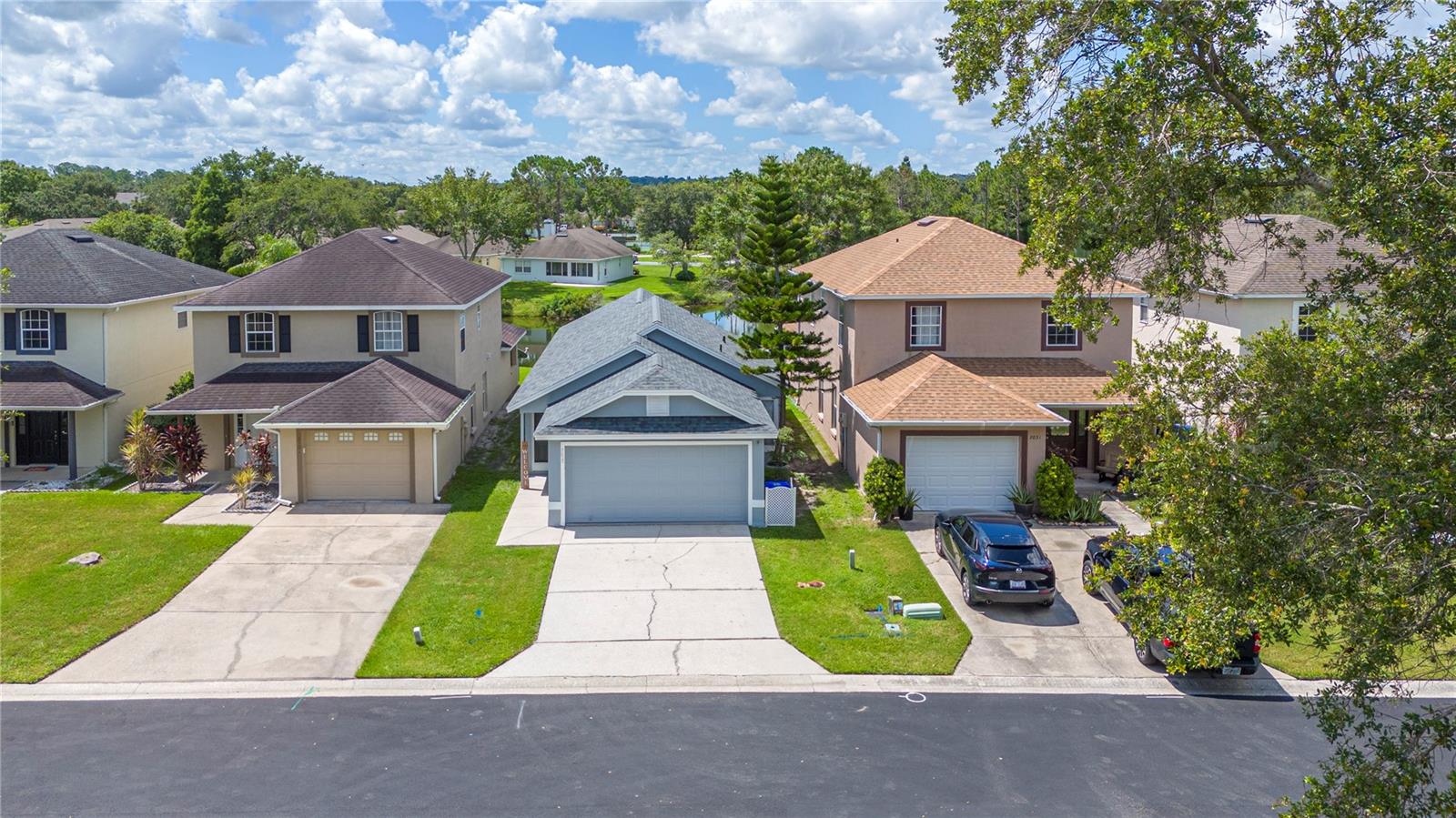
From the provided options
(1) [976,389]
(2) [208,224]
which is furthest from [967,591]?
(2) [208,224]

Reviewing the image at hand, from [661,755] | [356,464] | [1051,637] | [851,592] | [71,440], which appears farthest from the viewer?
[71,440]

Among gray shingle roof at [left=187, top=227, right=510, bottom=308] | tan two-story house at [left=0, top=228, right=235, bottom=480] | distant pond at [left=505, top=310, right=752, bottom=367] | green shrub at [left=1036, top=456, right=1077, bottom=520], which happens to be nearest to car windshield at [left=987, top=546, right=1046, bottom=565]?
green shrub at [left=1036, top=456, right=1077, bottom=520]

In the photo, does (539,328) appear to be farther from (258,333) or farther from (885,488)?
(885,488)

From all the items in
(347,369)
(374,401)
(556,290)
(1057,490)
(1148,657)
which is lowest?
(1148,657)

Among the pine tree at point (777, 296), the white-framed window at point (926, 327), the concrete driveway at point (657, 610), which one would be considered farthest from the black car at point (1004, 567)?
the pine tree at point (777, 296)

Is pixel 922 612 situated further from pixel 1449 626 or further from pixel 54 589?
pixel 54 589

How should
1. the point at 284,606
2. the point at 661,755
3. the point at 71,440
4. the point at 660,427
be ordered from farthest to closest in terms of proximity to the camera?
the point at 71,440 < the point at 660,427 < the point at 284,606 < the point at 661,755

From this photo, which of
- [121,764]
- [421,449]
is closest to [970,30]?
[121,764]
